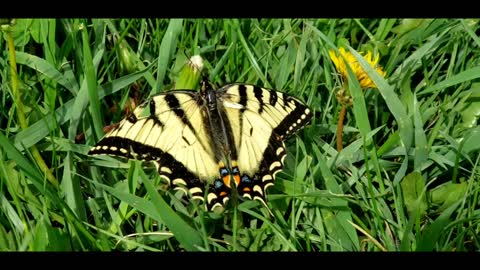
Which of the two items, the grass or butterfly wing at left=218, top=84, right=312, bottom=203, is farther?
butterfly wing at left=218, top=84, right=312, bottom=203

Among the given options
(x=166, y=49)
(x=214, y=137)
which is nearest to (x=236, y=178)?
(x=214, y=137)

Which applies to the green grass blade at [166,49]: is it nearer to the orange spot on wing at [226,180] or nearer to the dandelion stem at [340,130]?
the orange spot on wing at [226,180]

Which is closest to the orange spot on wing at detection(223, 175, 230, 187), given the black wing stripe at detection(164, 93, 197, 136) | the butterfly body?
the butterfly body

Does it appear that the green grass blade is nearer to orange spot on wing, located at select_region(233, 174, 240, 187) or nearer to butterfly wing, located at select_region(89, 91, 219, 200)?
butterfly wing, located at select_region(89, 91, 219, 200)

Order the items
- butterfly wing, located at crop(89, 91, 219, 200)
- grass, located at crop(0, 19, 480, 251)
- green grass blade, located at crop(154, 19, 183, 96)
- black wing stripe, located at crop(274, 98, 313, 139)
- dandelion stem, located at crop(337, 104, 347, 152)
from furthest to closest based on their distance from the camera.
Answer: green grass blade, located at crop(154, 19, 183, 96)
dandelion stem, located at crop(337, 104, 347, 152)
black wing stripe, located at crop(274, 98, 313, 139)
butterfly wing, located at crop(89, 91, 219, 200)
grass, located at crop(0, 19, 480, 251)

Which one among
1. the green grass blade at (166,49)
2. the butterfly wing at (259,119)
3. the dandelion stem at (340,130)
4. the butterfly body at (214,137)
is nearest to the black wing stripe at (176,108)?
the butterfly body at (214,137)

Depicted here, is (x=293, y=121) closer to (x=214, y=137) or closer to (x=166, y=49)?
(x=214, y=137)
